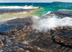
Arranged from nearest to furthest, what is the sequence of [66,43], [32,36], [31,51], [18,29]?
[31,51] → [66,43] → [32,36] → [18,29]

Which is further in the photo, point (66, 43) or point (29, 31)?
point (29, 31)

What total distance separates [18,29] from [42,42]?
240 cm

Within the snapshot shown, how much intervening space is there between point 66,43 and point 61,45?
0.81ft

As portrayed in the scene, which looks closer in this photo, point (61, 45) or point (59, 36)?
point (61, 45)

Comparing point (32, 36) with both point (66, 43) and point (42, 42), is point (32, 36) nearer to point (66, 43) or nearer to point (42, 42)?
point (42, 42)

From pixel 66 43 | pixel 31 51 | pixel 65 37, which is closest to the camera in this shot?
pixel 31 51

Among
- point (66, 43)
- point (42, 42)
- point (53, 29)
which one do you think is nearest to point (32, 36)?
point (42, 42)

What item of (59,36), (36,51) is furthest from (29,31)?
(36,51)

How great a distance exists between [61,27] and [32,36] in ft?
6.70

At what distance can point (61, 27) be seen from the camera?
6426mm

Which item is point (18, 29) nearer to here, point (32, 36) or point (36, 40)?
point (32, 36)

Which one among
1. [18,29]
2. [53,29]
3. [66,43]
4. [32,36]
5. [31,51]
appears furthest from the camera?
[18,29]

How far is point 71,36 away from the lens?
513 cm

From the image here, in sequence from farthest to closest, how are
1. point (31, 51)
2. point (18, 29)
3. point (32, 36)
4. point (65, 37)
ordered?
point (18, 29)
point (32, 36)
point (65, 37)
point (31, 51)
